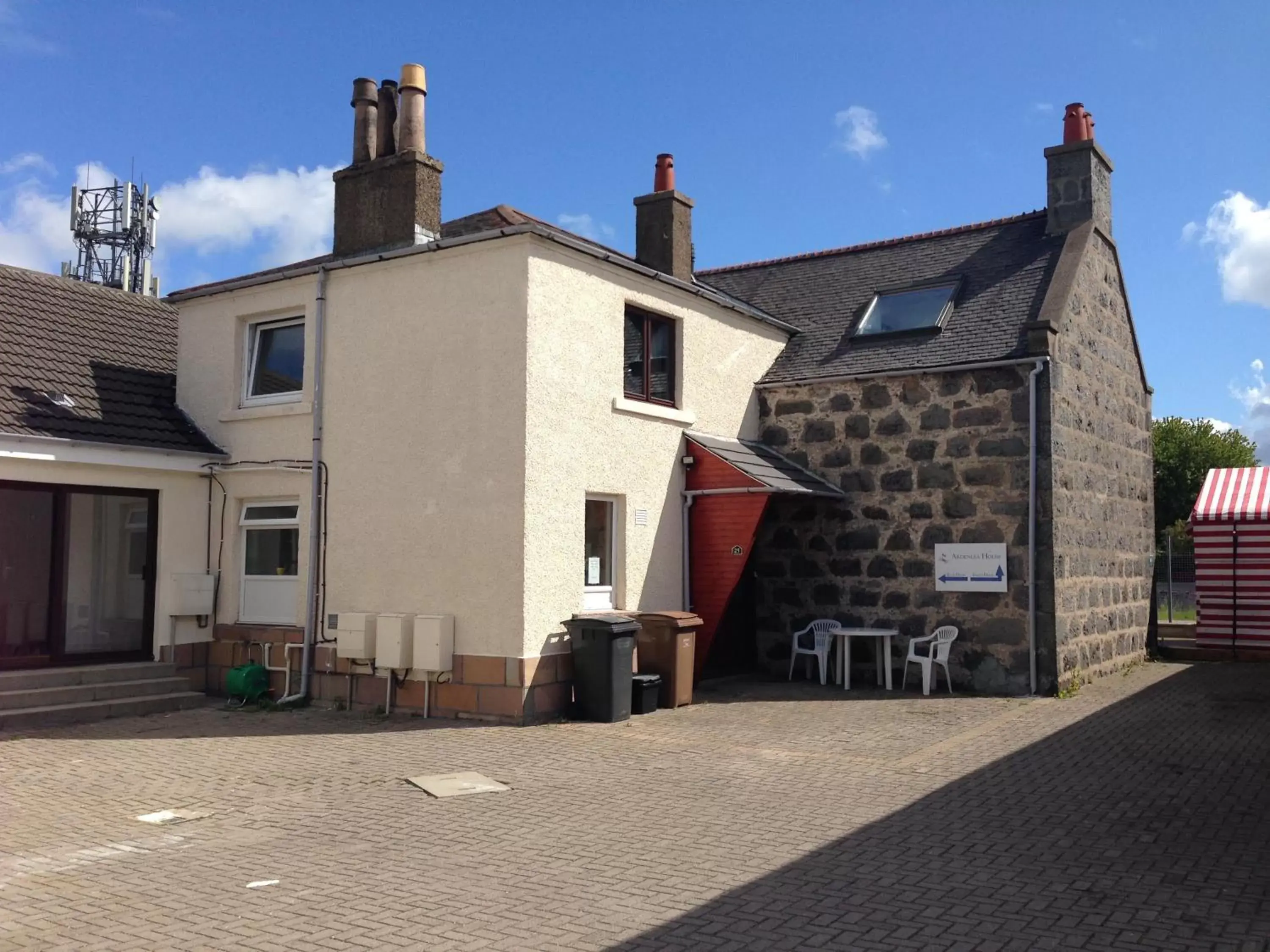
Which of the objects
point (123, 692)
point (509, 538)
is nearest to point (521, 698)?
point (509, 538)

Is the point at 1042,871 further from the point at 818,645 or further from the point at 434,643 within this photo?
the point at 818,645

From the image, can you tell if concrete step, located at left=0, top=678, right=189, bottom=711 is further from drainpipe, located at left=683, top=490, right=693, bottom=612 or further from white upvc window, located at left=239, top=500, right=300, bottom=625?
drainpipe, located at left=683, top=490, right=693, bottom=612

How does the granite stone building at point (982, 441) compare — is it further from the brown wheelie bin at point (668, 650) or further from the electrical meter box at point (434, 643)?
the electrical meter box at point (434, 643)

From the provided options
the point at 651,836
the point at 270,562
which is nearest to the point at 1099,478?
the point at 651,836

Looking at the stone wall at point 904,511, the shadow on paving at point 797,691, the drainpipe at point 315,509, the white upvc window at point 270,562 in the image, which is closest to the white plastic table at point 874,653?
the shadow on paving at point 797,691

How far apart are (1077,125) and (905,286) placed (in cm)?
353

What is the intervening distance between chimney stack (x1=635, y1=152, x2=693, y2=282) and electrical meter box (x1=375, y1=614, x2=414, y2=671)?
21.7 ft

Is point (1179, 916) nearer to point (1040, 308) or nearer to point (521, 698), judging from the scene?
point (521, 698)

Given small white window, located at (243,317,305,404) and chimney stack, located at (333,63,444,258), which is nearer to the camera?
chimney stack, located at (333,63,444,258)

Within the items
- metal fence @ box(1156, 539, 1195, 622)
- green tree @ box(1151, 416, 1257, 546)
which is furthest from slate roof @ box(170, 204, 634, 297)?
green tree @ box(1151, 416, 1257, 546)

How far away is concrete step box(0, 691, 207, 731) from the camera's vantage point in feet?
37.6

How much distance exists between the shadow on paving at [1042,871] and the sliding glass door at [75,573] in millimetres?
9863

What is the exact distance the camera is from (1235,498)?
19641mm

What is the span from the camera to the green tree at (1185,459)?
41125 mm
